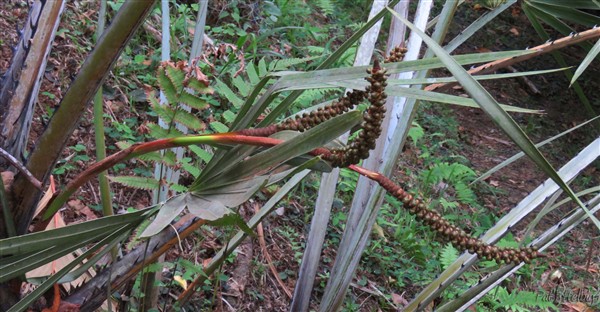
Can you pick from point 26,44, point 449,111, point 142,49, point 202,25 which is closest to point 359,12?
point 449,111

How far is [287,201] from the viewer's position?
1.86m

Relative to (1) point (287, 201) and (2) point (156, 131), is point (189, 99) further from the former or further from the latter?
(1) point (287, 201)

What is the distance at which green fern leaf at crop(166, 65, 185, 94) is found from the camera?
108cm

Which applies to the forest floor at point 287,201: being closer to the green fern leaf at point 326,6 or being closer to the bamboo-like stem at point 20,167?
the bamboo-like stem at point 20,167

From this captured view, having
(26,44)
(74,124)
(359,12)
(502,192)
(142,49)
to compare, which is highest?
(359,12)

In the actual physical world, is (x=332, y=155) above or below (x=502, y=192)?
below

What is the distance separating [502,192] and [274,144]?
246 centimetres

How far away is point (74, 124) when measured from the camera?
899 mm

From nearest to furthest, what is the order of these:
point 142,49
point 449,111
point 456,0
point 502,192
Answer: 1. point 456,0
2. point 142,49
3. point 502,192
4. point 449,111

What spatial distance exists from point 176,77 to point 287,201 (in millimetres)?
836

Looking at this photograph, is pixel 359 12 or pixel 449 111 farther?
pixel 359 12

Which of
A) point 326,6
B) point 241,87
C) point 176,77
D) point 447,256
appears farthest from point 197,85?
point 326,6

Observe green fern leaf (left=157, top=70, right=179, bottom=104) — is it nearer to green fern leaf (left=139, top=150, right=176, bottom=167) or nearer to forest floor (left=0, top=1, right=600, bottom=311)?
green fern leaf (left=139, top=150, right=176, bottom=167)

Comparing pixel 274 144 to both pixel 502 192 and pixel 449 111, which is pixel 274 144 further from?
pixel 449 111
